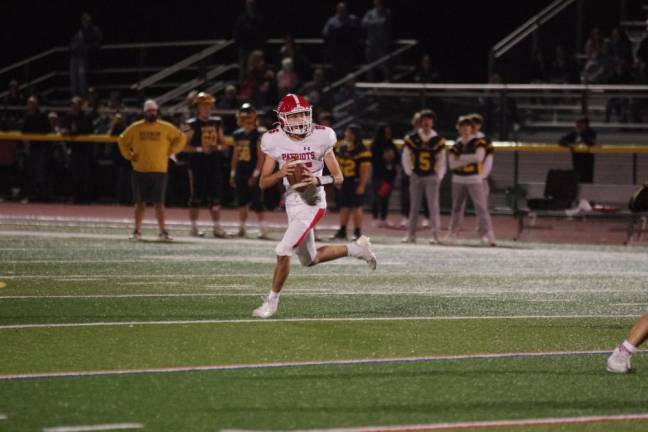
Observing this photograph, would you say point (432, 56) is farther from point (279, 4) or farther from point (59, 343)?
point (59, 343)

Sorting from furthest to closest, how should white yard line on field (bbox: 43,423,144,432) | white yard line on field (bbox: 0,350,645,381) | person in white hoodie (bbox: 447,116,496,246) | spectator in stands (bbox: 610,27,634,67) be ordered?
spectator in stands (bbox: 610,27,634,67) < person in white hoodie (bbox: 447,116,496,246) < white yard line on field (bbox: 0,350,645,381) < white yard line on field (bbox: 43,423,144,432)

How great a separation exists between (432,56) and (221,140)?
11602 millimetres

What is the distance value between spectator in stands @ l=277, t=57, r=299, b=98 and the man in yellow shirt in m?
7.50

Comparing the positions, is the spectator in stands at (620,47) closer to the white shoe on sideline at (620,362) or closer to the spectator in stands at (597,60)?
the spectator in stands at (597,60)

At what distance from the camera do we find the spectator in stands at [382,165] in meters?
21.8

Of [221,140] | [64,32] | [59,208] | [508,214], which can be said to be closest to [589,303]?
[221,140]

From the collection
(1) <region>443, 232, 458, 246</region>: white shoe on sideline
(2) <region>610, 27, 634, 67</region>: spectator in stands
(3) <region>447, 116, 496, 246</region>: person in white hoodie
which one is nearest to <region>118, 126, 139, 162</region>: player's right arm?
(3) <region>447, 116, 496, 246</region>: person in white hoodie

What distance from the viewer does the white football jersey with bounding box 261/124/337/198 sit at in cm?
1083

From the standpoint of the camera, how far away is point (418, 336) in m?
9.76

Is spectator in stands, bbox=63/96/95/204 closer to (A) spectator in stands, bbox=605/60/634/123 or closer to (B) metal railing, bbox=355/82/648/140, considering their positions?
(B) metal railing, bbox=355/82/648/140

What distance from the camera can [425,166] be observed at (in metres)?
18.8

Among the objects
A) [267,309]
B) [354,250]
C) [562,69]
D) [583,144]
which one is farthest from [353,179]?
[267,309]

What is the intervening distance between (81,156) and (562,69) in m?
9.27

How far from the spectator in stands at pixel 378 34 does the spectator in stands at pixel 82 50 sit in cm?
581
